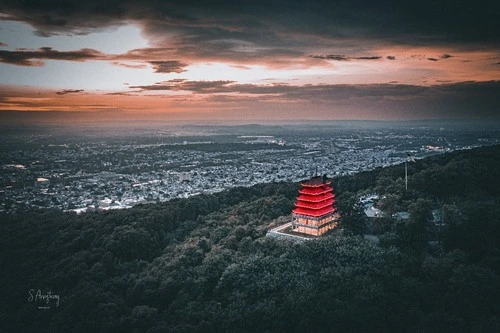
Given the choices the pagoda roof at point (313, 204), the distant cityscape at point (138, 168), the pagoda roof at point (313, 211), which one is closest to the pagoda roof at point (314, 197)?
the pagoda roof at point (313, 204)

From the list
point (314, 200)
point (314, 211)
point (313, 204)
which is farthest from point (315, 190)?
point (314, 211)

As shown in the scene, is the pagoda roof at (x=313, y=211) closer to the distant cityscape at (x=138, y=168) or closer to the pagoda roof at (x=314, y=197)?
the pagoda roof at (x=314, y=197)

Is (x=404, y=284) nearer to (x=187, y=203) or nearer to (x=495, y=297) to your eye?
(x=495, y=297)

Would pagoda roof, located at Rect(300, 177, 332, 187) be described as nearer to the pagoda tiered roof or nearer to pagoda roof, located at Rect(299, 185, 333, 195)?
the pagoda tiered roof

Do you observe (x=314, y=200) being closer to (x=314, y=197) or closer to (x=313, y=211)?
(x=314, y=197)

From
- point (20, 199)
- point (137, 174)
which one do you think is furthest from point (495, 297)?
point (137, 174)

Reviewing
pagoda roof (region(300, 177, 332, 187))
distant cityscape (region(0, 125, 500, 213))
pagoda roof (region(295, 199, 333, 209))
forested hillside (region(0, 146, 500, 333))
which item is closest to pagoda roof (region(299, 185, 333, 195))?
pagoda roof (region(300, 177, 332, 187))
